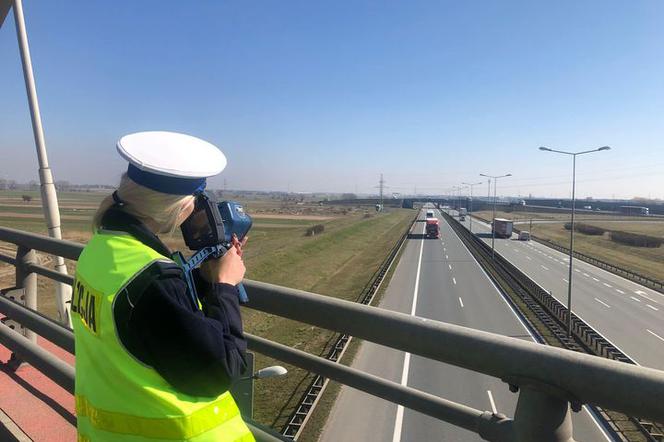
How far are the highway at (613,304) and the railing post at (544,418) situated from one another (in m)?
20.7

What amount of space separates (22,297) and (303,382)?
12.1 m

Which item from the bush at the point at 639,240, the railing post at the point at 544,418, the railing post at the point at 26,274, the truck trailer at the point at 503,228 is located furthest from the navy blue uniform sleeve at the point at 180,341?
the truck trailer at the point at 503,228

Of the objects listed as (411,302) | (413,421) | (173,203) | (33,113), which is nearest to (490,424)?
(173,203)

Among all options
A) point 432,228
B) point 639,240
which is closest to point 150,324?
point 639,240

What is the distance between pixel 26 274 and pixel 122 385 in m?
3.90

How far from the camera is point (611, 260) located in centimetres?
4338

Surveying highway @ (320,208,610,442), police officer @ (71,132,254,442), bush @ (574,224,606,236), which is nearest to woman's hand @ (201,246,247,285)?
police officer @ (71,132,254,442)

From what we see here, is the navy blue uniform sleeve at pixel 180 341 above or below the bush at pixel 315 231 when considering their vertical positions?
above

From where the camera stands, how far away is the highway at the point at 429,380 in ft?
41.1

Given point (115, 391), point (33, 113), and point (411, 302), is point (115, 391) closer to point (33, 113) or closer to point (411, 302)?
point (33, 113)

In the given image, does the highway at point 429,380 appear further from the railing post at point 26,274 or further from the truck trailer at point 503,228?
the truck trailer at point 503,228

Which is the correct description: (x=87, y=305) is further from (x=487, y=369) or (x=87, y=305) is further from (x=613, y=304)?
(x=613, y=304)

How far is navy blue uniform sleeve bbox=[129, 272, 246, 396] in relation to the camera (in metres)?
1.25

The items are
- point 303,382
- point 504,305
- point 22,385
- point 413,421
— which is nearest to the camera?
point 22,385
